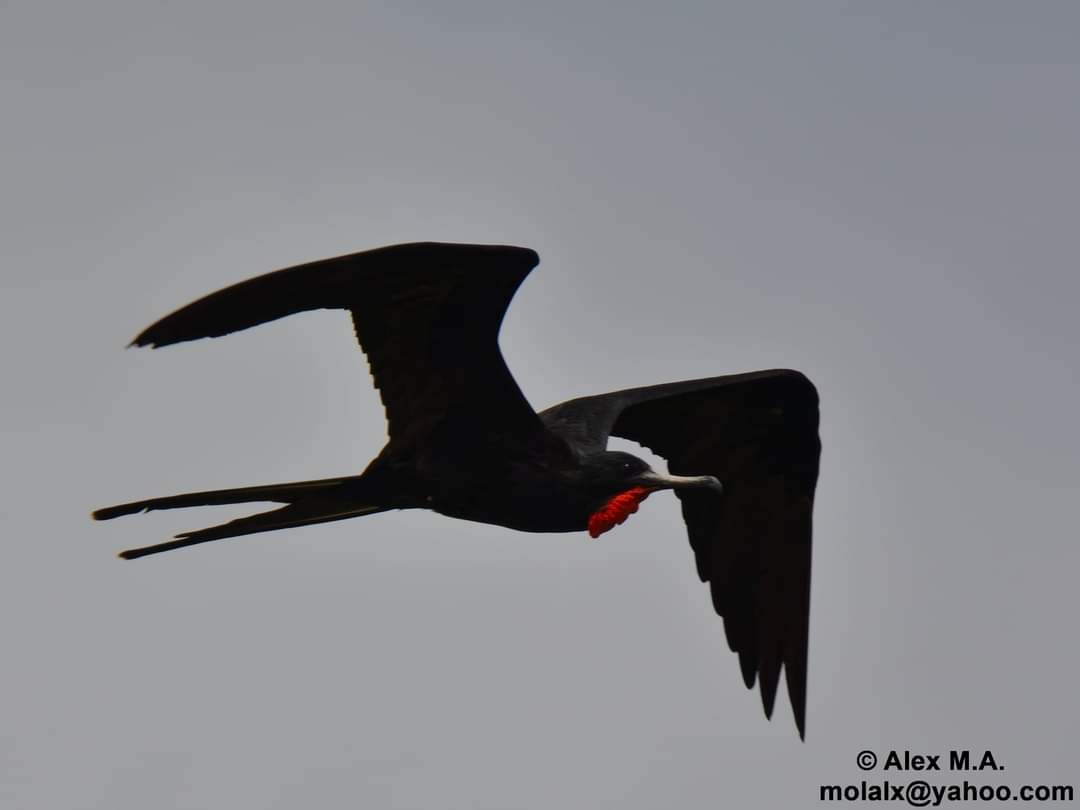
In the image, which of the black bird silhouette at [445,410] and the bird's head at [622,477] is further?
the bird's head at [622,477]

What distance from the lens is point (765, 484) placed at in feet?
38.7

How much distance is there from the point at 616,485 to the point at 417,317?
1.28 m

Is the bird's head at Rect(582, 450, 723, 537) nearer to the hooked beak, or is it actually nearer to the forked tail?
the hooked beak

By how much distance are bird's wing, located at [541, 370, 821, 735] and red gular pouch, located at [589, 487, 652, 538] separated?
2.17 metres

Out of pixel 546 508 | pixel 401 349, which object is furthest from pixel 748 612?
pixel 401 349

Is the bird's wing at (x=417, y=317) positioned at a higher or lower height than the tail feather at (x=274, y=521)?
higher

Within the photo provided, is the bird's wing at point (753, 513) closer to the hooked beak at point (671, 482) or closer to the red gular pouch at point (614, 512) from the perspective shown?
the hooked beak at point (671, 482)

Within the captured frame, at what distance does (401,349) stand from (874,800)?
14.8 ft

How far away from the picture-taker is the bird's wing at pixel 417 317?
26.9ft

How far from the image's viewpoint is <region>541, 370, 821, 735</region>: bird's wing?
1162cm

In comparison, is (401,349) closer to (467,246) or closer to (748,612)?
(467,246)

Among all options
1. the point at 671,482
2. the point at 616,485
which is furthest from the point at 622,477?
the point at 671,482

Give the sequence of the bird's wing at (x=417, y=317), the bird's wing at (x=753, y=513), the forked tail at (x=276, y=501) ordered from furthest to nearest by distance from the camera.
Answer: the bird's wing at (x=753, y=513), the forked tail at (x=276, y=501), the bird's wing at (x=417, y=317)

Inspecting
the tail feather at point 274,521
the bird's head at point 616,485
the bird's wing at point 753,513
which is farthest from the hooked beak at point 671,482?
the bird's wing at point 753,513
